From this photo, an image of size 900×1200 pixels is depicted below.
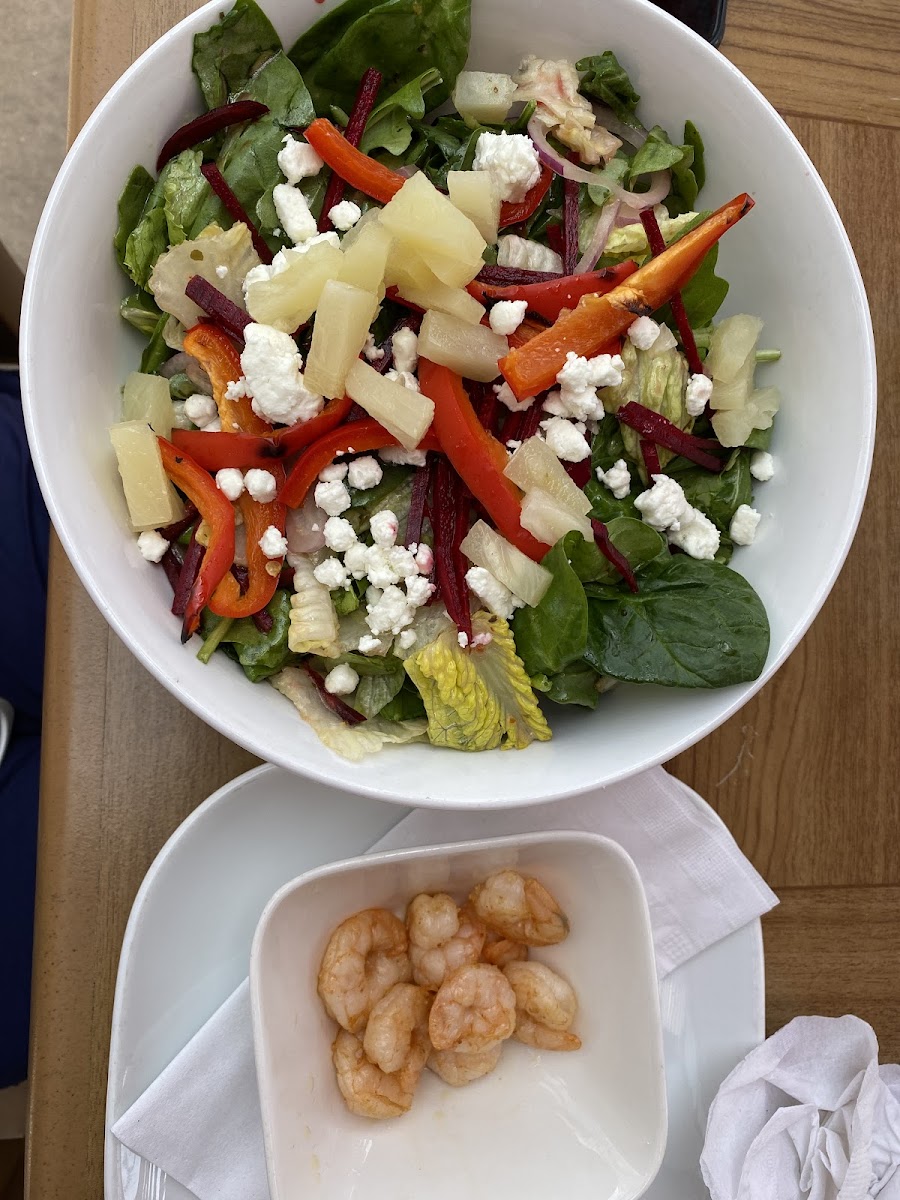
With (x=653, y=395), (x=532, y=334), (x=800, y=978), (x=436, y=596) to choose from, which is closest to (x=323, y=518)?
(x=436, y=596)

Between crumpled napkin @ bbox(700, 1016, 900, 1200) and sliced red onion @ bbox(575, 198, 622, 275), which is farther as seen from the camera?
crumpled napkin @ bbox(700, 1016, 900, 1200)

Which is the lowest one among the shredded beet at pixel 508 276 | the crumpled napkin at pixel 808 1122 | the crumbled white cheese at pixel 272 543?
the crumpled napkin at pixel 808 1122

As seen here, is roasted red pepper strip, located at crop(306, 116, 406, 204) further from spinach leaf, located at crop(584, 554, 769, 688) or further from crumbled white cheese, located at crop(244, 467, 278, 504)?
spinach leaf, located at crop(584, 554, 769, 688)

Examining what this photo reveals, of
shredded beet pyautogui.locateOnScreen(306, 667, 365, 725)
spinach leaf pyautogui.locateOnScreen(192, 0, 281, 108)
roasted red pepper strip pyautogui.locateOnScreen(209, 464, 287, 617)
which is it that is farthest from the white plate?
spinach leaf pyautogui.locateOnScreen(192, 0, 281, 108)

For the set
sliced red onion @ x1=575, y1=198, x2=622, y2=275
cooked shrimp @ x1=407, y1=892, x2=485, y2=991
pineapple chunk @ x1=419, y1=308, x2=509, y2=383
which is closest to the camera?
pineapple chunk @ x1=419, y1=308, x2=509, y2=383

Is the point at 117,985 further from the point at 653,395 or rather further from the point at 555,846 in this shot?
the point at 653,395

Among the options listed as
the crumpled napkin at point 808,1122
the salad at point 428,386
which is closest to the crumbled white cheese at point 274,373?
the salad at point 428,386

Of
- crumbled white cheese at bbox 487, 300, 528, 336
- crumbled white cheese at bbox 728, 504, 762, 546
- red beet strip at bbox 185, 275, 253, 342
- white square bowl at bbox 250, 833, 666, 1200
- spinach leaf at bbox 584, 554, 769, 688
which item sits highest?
red beet strip at bbox 185, 275, 253, 342

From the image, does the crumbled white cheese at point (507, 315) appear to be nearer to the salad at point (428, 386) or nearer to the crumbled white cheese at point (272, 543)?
the salad at point (428, 386)

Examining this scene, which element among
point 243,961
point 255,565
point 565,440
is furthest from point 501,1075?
point 565,440
